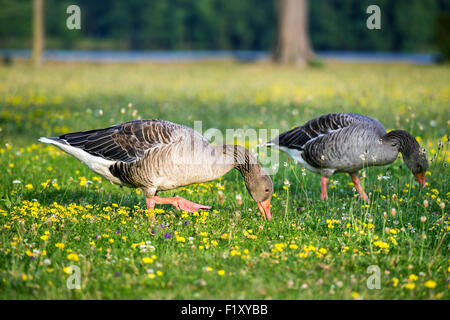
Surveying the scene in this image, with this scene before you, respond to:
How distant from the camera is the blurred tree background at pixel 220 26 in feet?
137

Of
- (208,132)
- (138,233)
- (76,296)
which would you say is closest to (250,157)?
(138,233)

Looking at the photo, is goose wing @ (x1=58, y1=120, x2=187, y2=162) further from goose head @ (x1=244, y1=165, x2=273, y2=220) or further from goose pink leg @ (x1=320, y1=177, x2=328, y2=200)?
goose pink leg @ (x1=320, y1=177, x2=328, y2=200)

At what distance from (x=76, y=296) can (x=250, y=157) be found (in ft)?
8.21

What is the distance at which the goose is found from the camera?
5406mm

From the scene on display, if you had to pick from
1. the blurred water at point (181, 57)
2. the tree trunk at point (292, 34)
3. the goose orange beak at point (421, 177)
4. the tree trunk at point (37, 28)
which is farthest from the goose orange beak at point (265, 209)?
the blurred water at point (181, 57)

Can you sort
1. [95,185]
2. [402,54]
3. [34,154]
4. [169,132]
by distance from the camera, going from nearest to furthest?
[169,132], [95,185], [34,154], [402,54]

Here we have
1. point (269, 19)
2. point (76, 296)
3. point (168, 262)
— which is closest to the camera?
point (76, 296)

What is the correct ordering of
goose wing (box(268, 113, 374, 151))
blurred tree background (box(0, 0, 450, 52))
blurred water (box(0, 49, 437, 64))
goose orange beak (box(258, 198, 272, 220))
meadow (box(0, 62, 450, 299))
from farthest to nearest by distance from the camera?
blurred tree background (box(0, 0, 450, 52))
blurred water (box(0, 49, 437, 64))
goose wing (box(268, 113, 374, 151))
goose orange beak (box(258, 198, 272, 220))
meadow (box(0, 62, 450, 299))

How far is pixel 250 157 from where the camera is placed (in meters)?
5.66

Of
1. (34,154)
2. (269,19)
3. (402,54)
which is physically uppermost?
(269,19)

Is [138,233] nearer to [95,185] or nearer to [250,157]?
[250,157]

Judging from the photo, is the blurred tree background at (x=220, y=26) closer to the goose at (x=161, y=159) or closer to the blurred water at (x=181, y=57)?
the blurred water at (x=181, y=57)

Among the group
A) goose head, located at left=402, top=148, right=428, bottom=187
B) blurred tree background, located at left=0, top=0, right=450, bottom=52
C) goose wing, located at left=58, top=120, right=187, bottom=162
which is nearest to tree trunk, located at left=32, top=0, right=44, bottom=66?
blurred tree background, located at left=0, top=0, right=450, bottom=52

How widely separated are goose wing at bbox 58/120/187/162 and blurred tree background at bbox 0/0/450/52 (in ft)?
126
